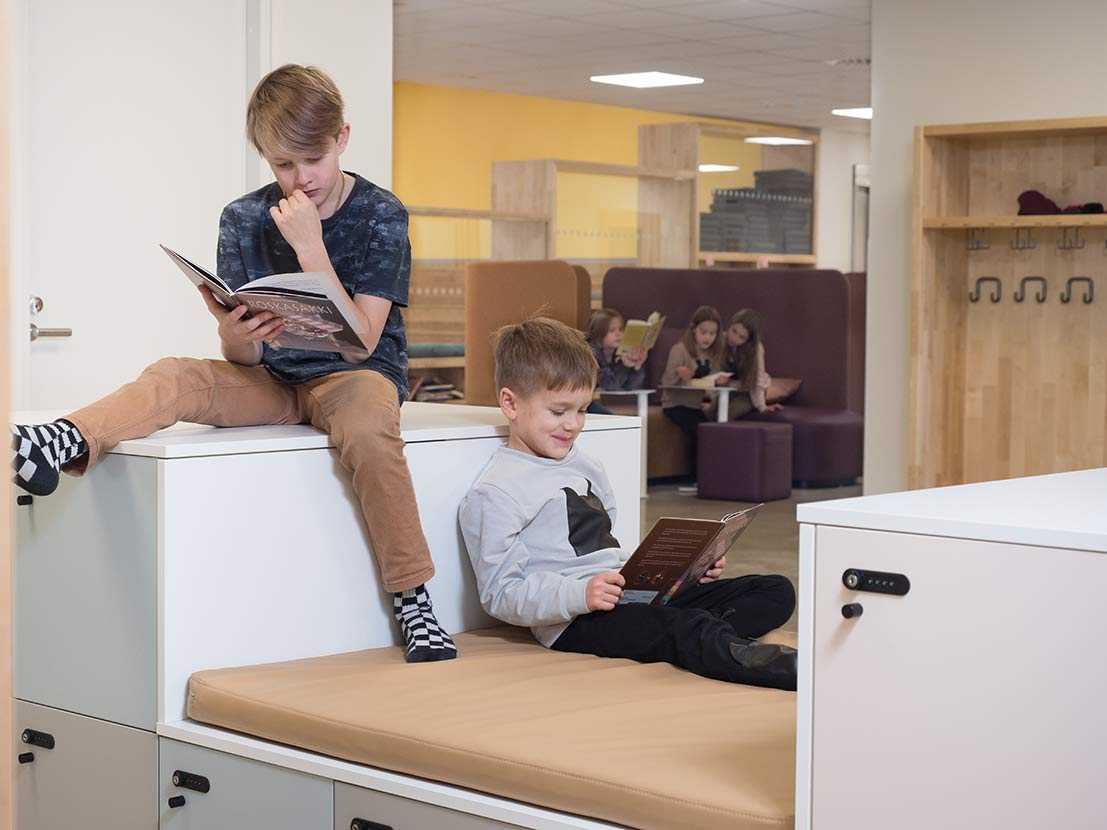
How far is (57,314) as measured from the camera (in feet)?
14.4

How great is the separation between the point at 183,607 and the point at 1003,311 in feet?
15.4

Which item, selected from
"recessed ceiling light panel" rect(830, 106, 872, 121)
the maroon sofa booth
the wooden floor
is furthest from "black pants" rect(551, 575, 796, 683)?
"recessed ceiling light panel" rect(830, 106, 872, 121)

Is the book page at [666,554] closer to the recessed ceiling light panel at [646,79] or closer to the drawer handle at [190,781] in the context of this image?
the drawer handle at [190,781]

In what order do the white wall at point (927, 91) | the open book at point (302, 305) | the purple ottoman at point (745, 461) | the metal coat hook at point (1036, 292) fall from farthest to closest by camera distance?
the purple ottoman at point (745, 461) < the white wall at point (927, 91) < the metal coat hook at point (1036, 292) < the open book at point (302, 305)

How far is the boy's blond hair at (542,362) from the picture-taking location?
2697 millimetres

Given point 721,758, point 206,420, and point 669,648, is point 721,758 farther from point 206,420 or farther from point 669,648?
point 206,420

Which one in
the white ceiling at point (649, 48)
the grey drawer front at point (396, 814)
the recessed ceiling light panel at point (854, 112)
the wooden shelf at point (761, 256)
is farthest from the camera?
the wooden shelf at point (761, 256)

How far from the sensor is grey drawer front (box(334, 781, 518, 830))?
→ 2033 mm

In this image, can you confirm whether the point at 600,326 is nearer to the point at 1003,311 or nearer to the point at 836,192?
the point at 1003,311

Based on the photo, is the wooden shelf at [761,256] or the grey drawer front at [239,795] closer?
the grey drawer front at [239,795]

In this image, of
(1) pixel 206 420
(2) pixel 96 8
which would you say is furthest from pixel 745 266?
(1) pixel 206 420

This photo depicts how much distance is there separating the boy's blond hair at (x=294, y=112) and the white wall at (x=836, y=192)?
1091cm

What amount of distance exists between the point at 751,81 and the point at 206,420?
8.37 metres

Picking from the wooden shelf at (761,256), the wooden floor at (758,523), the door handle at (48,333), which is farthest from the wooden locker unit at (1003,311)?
the wooden shelf at (761,256)
